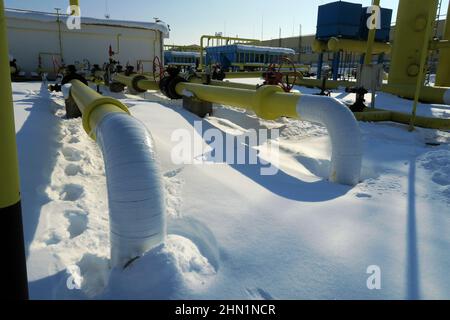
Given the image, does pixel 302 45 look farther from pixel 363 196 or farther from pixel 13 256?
pixel 13 256

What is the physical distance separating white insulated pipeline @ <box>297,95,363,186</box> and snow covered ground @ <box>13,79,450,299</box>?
0.48 feet

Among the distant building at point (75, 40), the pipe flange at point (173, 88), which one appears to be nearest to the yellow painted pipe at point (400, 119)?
the pipe flange at point (173, 88)

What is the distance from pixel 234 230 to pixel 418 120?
17.6ft

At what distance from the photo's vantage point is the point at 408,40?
1014cm

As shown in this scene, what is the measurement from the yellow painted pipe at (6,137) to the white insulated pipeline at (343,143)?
8.69ft

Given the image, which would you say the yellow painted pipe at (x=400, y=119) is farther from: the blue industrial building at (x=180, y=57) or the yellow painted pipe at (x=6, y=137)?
the blue industrial building at (x=180, y=57)

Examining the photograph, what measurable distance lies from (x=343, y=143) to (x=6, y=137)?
2.72 metres

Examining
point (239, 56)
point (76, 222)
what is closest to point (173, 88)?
point (76, 222)

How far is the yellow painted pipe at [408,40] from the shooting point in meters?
9.77

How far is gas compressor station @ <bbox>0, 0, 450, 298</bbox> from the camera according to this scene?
4.00ft

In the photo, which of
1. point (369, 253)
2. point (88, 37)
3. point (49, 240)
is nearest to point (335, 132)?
point (369, 253)

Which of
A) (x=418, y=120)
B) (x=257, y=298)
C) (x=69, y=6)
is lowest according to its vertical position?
(x=257, y=298)

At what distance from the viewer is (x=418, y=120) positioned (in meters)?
6.12

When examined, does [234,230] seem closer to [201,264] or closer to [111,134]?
[201,264]
